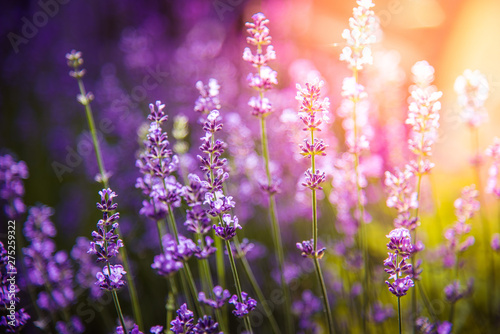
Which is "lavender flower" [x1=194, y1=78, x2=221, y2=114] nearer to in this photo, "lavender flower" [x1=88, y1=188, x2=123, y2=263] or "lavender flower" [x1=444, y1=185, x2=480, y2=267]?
"lavender flower" [x1=88, y1=188, x2=123, y2=263]

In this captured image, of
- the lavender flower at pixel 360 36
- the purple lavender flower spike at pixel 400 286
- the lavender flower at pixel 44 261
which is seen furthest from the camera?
the lavender flower at pixel 44 261

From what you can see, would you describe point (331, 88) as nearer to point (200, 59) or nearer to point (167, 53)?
point (200, 59)

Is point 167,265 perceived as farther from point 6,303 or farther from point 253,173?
point 253,173

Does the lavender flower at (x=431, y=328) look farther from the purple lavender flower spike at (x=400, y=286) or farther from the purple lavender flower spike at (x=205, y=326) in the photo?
the purple lavender flower spike at (x=205, y=326)

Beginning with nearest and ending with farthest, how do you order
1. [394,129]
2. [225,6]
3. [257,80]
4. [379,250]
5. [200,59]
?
[257,80]
[394,129]
[379,250]
[200,59]
[225,6]

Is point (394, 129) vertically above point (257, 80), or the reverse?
point (394, 129)

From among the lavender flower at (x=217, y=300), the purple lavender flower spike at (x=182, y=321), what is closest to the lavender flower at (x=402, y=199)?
the lavender flower at (x=217, y=300)

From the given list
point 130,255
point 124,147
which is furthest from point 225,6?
point 130,255
